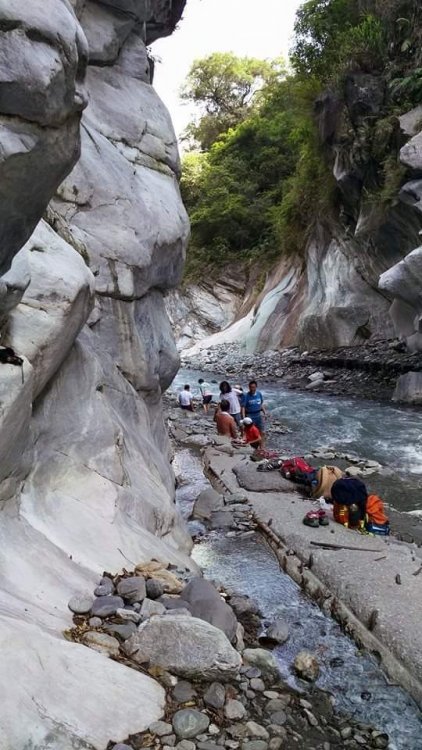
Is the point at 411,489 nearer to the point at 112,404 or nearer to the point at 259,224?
the point at 112,404

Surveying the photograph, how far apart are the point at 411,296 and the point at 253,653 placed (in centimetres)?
1750

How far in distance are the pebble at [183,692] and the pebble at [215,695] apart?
10cm

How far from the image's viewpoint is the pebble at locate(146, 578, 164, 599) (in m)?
4.87

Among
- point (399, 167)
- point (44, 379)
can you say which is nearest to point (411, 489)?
point (44, 379)

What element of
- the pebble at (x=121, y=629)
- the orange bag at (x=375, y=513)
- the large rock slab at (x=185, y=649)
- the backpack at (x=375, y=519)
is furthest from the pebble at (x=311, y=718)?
the orange bag at (x=375, y=513)

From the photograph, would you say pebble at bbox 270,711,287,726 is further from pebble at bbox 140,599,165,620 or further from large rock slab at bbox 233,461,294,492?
large rock slab at bbox 233,461,294,492

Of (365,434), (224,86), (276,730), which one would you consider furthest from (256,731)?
(224,86)

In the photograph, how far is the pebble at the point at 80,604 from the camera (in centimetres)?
424

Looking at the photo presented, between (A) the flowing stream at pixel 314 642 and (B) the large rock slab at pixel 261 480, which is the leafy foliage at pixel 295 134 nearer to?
(B) the large rock slab at pixel 261 480

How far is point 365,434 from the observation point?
647 inches

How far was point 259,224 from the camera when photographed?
44.2 meters

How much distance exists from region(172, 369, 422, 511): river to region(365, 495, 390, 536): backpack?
2.07 metres

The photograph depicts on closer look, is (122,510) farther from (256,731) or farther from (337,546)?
(256,731)

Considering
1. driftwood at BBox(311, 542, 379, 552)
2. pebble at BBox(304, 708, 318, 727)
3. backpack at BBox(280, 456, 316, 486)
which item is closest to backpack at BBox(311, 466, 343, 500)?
backpack at BBox(280, 456, 316, 486)
